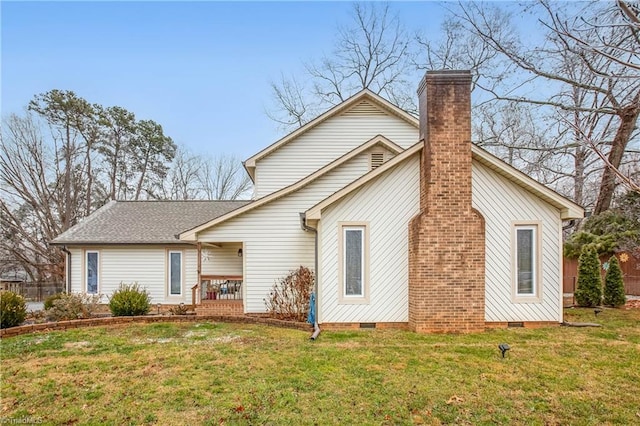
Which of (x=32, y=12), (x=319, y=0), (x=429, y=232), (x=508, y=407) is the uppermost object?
(x=319, y=0)

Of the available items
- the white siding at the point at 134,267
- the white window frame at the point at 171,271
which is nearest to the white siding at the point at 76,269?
the white siding at the point at 134,267

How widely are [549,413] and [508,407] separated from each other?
438mm

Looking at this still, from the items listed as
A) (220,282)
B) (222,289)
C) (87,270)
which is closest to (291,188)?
(222,289)

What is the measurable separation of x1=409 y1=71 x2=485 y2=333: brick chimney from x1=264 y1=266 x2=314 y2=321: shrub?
3.19 metres

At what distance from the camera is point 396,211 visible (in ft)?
29.6

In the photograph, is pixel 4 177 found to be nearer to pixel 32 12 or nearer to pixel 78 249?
pixel 78 249

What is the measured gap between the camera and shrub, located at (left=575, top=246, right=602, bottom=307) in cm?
1236

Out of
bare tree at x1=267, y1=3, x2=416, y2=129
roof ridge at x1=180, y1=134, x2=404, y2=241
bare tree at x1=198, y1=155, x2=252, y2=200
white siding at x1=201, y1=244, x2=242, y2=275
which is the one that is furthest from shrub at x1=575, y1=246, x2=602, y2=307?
bare tree at x1=198, y1=155, x2=252, y2=200

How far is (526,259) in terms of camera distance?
8906mm

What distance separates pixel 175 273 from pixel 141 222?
3.15 m

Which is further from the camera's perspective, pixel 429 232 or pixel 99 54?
Answer: pixel 99 54

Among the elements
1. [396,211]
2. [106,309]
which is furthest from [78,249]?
[396,211]

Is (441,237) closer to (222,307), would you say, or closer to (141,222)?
(222,307)

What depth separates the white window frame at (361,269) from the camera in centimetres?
897
